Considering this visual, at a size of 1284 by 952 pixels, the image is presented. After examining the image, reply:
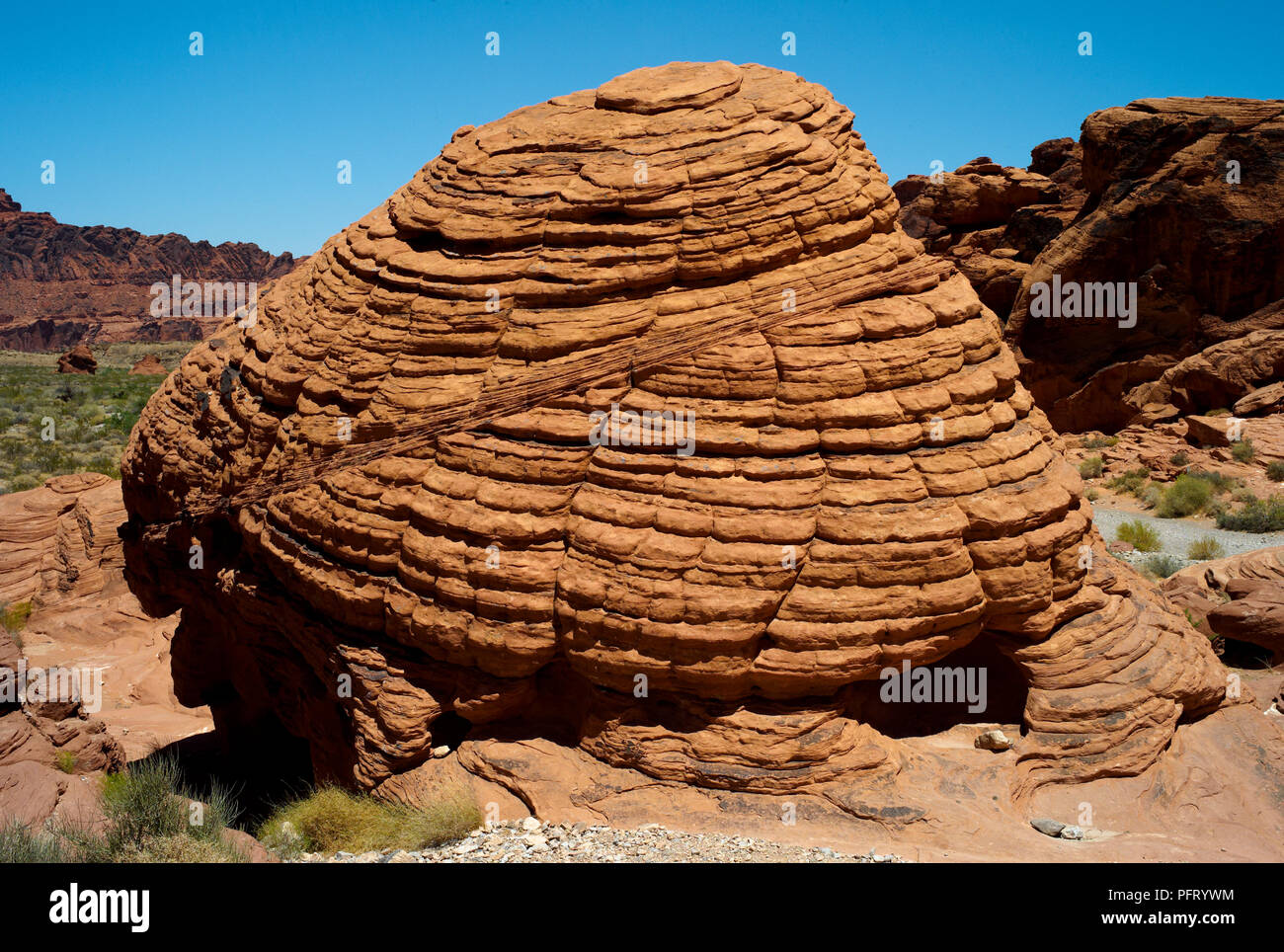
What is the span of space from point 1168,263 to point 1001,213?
7.51 m

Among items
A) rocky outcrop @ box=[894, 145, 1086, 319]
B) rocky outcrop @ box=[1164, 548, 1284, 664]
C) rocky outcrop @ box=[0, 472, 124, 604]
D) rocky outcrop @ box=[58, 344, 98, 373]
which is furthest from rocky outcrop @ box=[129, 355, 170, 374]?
rocky outcrop @ box=[1164, 548, 1284, 664]

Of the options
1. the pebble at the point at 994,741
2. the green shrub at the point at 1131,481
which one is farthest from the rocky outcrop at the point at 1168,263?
the pebble at the point at 994,741

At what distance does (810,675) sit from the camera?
8.06 m

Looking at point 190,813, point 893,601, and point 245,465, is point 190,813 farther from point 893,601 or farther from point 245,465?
point 893,601

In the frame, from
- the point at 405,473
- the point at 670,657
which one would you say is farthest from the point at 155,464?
the point at 670,657

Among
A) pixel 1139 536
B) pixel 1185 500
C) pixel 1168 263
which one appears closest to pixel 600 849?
pixel 1139 536

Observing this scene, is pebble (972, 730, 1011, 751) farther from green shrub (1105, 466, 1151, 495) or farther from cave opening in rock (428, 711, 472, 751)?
green shrub (1105, 466, 1151, 495)

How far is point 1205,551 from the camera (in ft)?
55.1

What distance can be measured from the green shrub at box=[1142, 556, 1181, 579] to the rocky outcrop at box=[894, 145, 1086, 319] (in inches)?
633

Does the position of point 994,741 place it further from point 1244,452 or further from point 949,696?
point 1244,452

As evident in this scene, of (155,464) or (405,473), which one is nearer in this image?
(405,473)

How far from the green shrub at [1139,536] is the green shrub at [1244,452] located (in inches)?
193

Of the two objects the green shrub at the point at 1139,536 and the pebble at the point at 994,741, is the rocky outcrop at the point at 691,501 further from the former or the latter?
the green shrub at the point at 1139,536

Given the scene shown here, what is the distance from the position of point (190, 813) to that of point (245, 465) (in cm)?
460
